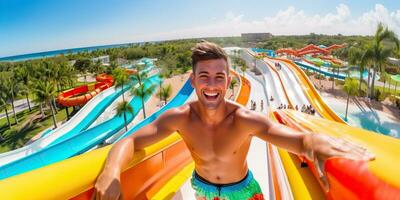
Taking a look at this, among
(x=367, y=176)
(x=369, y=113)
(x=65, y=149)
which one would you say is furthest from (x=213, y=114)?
(x=369, y=113)

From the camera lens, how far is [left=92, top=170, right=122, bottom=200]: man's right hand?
103 centimetres

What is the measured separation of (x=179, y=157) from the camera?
2111 mm

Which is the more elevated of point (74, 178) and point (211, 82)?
point (211, 82)

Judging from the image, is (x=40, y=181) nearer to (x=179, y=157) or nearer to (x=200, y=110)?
(x=200, y=110)

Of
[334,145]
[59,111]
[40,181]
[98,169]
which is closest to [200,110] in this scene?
[98,169]

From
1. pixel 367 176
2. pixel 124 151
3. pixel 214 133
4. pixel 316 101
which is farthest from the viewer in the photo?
pixel 316 101

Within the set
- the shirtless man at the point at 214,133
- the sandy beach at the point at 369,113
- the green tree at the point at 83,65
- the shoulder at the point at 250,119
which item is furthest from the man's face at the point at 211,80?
the green tree at the point at 83,65

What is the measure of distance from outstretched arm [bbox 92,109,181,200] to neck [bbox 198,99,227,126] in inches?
5.3

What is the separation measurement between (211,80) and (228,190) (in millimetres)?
637

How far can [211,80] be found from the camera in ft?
4.47

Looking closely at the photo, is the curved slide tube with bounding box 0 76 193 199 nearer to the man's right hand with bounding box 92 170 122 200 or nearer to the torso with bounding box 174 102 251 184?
the man's right hand with bounding box 92 170 122 200

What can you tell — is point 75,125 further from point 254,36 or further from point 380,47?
point 254,36

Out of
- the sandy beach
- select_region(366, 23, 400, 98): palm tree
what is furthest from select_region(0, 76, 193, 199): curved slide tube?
select_region(366, 23, 400, 98): palm tree

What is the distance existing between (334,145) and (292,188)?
2.79ft
